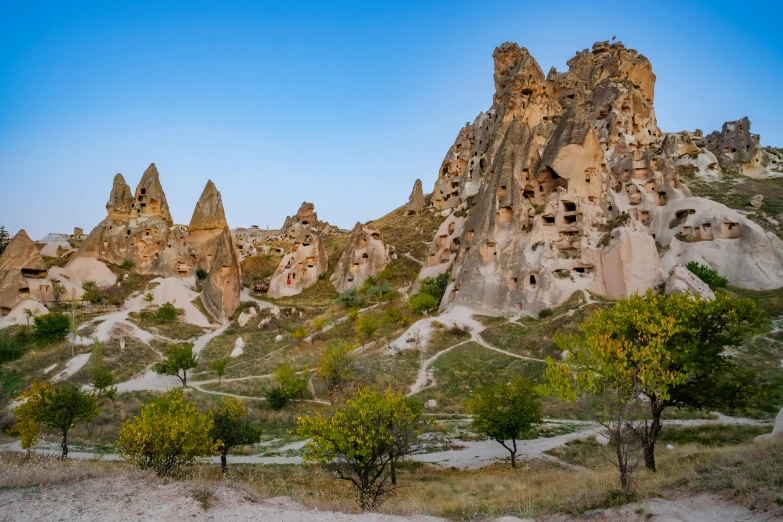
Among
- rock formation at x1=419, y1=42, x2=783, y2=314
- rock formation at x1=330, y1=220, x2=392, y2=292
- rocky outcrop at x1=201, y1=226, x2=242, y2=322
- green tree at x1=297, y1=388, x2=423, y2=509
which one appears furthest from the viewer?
rock formation at x1=330, y1=220, x2=392, y2=292

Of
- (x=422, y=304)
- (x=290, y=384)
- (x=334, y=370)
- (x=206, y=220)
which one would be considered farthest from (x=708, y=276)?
(x=206, y=220)

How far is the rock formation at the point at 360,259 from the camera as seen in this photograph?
55.9 metres

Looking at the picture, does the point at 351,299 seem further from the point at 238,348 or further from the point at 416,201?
the point at 416,201

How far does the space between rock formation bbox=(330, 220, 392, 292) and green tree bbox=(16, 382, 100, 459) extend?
35.6 meters

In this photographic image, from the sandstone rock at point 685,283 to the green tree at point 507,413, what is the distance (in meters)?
19.3

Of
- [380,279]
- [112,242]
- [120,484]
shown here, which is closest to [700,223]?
[380,279]

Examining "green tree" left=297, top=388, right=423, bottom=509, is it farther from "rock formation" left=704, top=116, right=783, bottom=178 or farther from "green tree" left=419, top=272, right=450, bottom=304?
"rock formation" left=704, top=116, right=783, bottom=178

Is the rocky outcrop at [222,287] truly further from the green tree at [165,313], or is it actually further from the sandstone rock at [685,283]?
the sandstone rock at [685,283]

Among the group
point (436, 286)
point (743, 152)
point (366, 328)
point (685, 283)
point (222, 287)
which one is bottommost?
point (366, 328)

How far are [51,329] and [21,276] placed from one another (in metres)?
10.9

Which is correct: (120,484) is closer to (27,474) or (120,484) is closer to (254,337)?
(27,474)

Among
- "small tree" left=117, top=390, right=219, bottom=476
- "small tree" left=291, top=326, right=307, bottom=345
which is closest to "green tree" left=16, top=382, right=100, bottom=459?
"small tree" left=117, top=390, right=219, bottom=476

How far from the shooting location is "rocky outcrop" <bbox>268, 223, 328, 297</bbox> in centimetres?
5644

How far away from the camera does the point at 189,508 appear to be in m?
9.41
